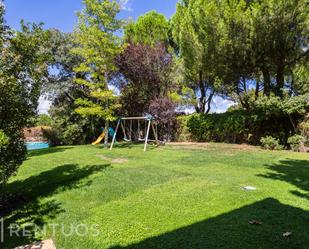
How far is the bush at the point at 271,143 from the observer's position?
11.8 m

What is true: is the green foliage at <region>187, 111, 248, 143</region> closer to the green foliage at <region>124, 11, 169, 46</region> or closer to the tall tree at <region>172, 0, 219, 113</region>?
the tall tree at <region>172, 0, 219, 113</region>

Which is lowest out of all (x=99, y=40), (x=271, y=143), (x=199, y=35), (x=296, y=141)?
(x=271, y=143)

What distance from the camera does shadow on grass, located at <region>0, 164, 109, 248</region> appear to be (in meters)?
4.09

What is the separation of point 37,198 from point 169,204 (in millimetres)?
2976

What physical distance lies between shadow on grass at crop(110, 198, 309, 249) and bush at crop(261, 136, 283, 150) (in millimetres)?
8187

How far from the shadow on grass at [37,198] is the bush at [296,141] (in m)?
8.42

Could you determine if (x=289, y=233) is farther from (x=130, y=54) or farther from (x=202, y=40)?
(x=130, y=54)

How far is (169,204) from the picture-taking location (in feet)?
15.3

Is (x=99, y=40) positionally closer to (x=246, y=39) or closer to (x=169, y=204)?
(x=246, y=39)

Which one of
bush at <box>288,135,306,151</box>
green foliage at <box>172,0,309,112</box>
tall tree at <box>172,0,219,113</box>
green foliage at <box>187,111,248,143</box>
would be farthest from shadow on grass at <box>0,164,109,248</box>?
green foliage at <box>172,0,309,112</box>

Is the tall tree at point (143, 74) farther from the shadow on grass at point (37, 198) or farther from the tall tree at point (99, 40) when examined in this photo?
the shadow on grass at point (37, 198)

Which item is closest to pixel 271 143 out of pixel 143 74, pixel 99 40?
pixel 143 74

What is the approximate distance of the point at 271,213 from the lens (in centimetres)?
414

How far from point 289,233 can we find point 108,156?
24.6 feet
